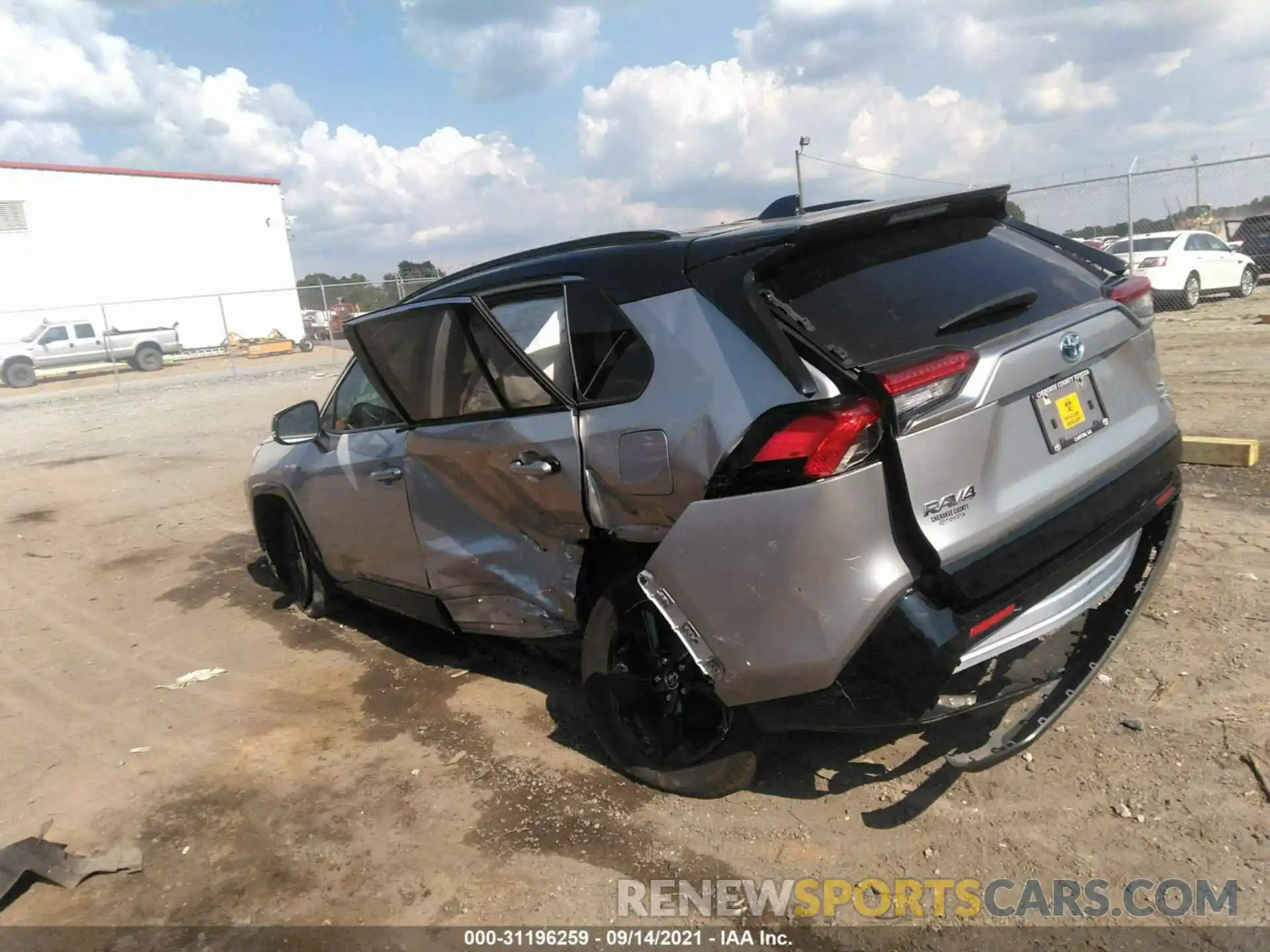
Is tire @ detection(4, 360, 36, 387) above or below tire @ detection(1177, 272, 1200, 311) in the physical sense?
above

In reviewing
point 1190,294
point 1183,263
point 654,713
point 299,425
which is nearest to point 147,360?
point 299,425

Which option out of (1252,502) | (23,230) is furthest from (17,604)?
(23,230)

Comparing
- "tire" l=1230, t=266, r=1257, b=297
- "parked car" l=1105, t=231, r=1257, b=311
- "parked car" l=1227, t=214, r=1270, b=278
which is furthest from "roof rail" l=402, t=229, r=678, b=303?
"parked car" l=1227, t=214, r=1270, b=278

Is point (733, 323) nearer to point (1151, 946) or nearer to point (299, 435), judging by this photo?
point (1151, 946)

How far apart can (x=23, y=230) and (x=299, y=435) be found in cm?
Answer: 3849

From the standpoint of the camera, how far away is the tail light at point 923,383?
2408 mm

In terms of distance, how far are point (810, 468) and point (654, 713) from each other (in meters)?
1.26

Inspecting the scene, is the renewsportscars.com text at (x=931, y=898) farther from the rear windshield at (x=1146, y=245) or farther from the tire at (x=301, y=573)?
the rear windshield at (x=1146, y=245)

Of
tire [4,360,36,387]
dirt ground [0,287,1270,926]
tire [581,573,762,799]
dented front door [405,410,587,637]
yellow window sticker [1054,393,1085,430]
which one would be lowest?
dirt ground [0,287,1270,926]

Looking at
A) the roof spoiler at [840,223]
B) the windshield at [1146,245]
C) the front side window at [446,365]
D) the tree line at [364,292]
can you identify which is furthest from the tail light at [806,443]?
the tree line at [364,292]

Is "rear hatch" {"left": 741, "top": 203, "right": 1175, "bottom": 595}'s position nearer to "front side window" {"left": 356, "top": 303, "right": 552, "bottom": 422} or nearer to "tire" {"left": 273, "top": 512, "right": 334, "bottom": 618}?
"front side window" {"left": 356, "top": 303, "right": 552, "bottom": 422}

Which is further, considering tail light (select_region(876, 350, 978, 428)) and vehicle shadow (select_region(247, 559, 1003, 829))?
vehicle shadow (select_region(247, 559, 1003, 829))

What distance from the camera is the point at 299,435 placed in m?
4.89

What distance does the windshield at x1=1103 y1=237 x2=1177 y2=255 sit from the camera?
1620cm
